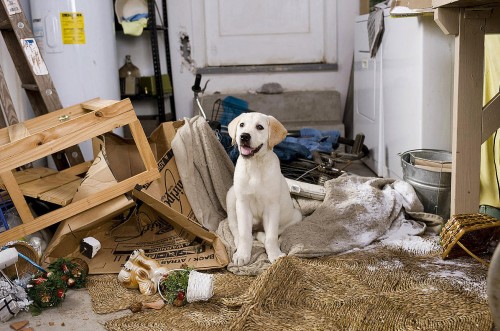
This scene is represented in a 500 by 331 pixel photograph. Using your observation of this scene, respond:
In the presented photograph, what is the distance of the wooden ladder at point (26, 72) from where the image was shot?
3061mm

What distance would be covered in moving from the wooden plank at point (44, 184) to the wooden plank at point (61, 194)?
0.10ft

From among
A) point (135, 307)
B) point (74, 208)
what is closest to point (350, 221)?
point (135, 307)

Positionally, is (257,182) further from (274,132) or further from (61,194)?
(61,194)

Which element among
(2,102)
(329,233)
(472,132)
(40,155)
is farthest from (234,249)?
(2,102)

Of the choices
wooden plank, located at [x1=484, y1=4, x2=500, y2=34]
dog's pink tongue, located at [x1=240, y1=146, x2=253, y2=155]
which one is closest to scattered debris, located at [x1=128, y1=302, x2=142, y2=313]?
dog's pink tongue, located at [x1=240, y1=146, x2=253, y2=155]

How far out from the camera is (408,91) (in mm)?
3094

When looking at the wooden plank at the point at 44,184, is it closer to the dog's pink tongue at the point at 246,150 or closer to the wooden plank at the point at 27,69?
the wooden plank at the point at 27,69

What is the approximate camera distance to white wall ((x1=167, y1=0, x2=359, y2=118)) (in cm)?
485

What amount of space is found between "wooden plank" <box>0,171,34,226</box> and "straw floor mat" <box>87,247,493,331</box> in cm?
41

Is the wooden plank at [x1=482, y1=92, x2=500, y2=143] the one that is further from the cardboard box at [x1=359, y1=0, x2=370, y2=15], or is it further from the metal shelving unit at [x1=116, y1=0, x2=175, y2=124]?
the metal shelving unit at [x1=116, y1=0, x2=175, y2=124]

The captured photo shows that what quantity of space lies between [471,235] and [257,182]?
3.00 feet

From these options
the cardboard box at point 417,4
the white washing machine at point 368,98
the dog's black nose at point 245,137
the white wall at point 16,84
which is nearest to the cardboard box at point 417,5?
the cardboard box at point 417,4

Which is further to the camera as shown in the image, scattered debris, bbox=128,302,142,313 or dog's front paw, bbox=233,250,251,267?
dog's front paw, bbox=233,250,251,267

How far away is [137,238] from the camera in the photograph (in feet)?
8.80
